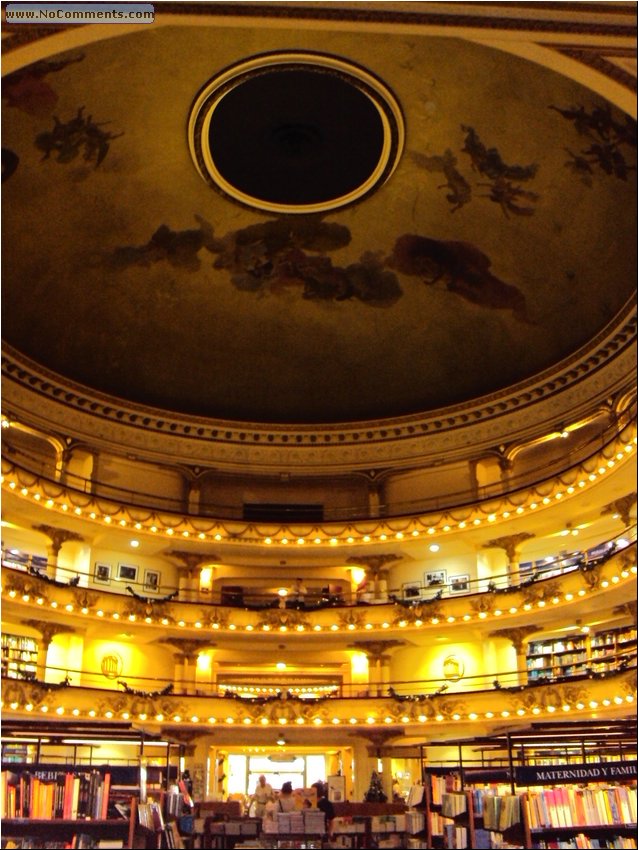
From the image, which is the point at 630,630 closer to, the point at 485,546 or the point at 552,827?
the point at 485,546

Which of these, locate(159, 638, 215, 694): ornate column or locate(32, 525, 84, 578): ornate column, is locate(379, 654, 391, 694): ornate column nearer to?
locate(159, 638, 215, 694): ornate column

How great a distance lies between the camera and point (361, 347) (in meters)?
32.1

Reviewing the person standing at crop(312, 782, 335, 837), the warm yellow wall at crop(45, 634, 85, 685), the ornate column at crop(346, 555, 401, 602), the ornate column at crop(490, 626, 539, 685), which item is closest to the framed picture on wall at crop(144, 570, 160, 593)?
the warm yellow wall at crop(45, 634, 85, 685)

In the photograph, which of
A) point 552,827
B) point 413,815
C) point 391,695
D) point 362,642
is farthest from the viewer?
point 362,642

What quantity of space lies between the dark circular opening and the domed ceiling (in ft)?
0.21

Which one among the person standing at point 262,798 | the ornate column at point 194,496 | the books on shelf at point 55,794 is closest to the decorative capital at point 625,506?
the person standing at point 262,798

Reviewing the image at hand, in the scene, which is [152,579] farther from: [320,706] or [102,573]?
[320,706]

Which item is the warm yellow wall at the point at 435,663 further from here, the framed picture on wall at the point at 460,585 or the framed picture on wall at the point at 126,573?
the framed picture on wall at the point at 126,573

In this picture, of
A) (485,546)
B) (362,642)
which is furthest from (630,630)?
(362,642)

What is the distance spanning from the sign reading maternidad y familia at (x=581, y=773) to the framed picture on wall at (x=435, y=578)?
20.2m

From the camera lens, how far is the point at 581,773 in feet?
32.8

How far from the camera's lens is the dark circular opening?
24.5m

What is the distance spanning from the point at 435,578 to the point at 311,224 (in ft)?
42.4

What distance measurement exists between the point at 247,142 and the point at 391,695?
56.8 feet
